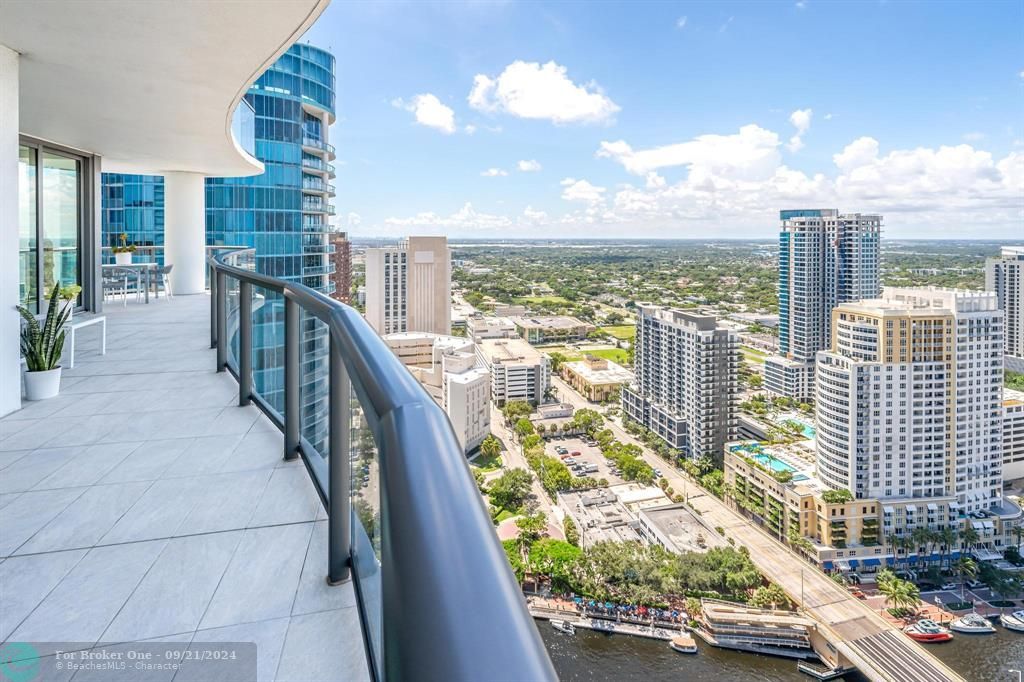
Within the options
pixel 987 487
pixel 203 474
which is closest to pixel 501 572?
pixel 203 474

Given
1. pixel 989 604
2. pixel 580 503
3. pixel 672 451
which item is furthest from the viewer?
pixel 672 451

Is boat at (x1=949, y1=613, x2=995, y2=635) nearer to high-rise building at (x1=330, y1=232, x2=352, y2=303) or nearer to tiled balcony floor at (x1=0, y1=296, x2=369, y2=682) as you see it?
tiled balcony floor at (x1=0, y1=296, x2=369, y2=682)

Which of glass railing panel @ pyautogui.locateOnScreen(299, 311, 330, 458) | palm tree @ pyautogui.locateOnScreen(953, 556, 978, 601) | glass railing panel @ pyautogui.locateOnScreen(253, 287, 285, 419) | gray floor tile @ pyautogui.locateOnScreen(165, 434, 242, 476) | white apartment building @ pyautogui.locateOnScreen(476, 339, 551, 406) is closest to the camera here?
glass railing panel @ pyautogui.locateOnScreen(299, 311, 330, 458)

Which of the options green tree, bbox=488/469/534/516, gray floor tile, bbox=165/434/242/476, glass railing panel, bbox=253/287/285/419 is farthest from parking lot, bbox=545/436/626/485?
gray floor tile, bbox=165/434/242/476

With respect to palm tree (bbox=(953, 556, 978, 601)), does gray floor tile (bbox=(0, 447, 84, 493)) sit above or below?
above

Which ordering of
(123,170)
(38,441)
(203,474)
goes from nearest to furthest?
1. (203,474)
2. (38,441)
3. (123,170)

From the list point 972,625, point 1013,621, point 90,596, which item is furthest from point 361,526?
point 1013,621

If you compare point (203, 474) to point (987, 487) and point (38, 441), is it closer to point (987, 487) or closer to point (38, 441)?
point (38, 441)
